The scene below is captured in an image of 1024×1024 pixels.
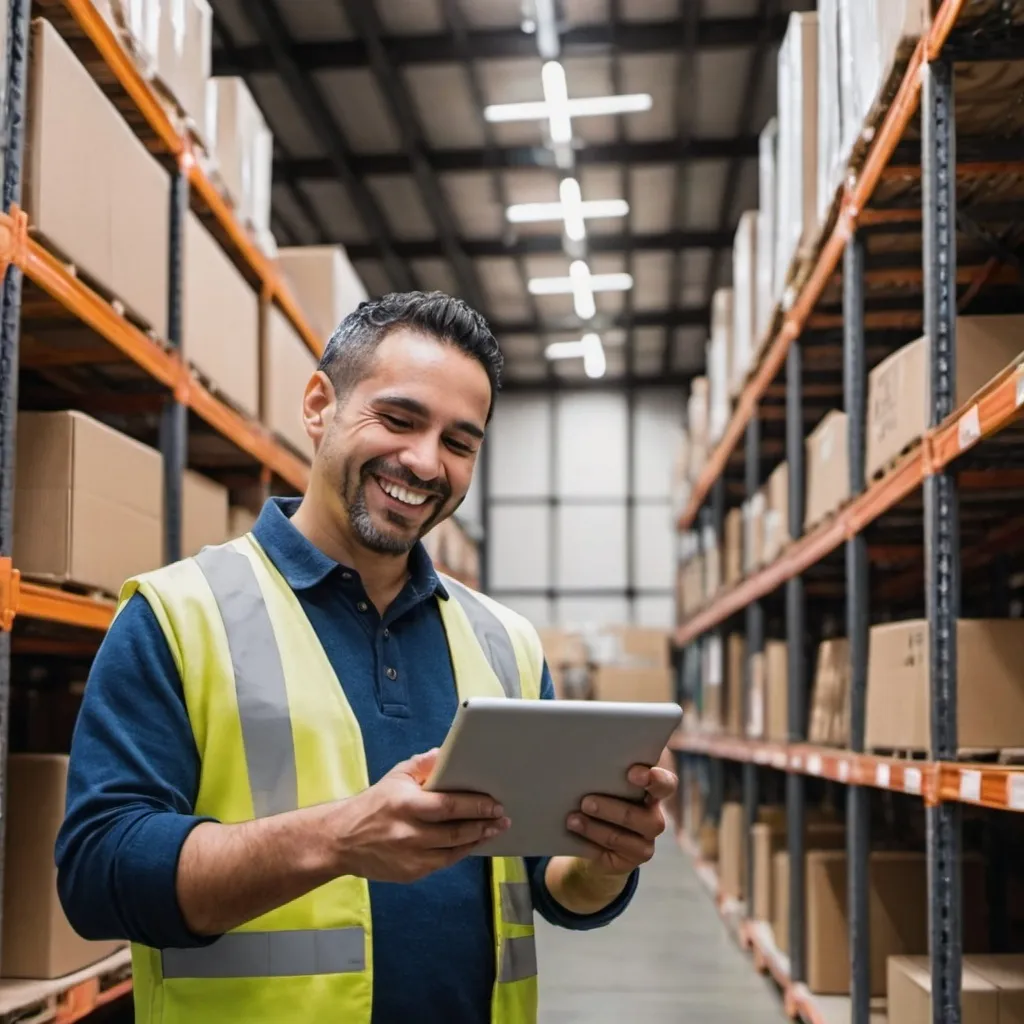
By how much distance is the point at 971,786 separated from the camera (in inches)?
115

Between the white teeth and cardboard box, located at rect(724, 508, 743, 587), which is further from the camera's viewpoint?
cardboard box, located at rect(724, 508, 743, 587)

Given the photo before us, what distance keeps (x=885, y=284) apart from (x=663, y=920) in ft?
14.7

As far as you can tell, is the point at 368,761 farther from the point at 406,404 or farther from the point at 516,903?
the point at 406,404

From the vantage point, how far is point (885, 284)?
16.1 feet

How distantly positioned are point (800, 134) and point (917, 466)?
2100 millimetres

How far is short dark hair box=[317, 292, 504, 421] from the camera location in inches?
81.3

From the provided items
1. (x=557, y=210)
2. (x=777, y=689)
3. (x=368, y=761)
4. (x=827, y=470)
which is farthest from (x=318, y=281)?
(x=557, y=210)

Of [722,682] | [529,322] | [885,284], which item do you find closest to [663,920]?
[722,682]

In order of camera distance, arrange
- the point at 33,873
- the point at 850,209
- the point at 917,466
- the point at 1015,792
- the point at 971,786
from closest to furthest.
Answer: the point at 1015,792 < the point at 971,786 < the point at 33,873 < the point at 917,466 < the point at 850,209

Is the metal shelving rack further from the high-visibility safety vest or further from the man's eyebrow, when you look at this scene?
the high-visibility safety vest

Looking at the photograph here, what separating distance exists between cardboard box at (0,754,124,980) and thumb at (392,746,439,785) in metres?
1.86

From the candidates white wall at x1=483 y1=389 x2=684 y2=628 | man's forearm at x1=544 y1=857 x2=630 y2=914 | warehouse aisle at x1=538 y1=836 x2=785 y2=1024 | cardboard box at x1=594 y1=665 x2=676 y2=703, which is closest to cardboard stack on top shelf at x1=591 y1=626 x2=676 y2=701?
cardboard box at x1=594 y1=665 x2=676 y2=703

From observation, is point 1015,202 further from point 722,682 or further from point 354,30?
point 354,30

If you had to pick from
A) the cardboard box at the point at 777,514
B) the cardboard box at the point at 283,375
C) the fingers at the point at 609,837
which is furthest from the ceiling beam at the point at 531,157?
the fingers at the point at 609,837
